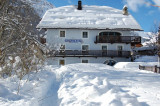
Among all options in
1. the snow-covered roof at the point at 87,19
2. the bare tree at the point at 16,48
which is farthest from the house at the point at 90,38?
the bare tree at the point at 16,48

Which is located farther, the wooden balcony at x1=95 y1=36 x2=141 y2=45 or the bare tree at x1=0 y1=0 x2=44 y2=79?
the wooden balcony at x1=95 y1=36 x2=141 y2=45

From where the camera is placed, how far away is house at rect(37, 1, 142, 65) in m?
23.6

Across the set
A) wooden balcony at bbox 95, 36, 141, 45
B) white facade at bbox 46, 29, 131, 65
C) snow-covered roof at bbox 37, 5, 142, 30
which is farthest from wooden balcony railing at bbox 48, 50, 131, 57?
snow-covered roof at bbox 37, 5, 142, 30

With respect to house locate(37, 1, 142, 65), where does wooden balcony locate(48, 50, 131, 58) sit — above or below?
below

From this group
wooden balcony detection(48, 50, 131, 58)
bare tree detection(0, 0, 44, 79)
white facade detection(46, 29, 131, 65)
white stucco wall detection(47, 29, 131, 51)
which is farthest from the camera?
white stucco wall detection(47, 29, 131, 51)

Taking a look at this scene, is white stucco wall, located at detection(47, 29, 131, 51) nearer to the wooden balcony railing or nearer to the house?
the house

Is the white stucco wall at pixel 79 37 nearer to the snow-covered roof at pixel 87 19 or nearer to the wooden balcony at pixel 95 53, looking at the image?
the wooden balcony at pixel 95 53

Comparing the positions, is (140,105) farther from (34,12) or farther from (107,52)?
(107,52)

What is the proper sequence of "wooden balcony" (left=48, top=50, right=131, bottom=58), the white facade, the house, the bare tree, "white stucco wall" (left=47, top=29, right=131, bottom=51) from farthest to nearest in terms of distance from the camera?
"white stucco wall" (left=47, top=29, right=131, bottom=51) → the white facade → the house → "wooden balcony" (left=48, top=50, right=131, bottom=58) → the bare tree

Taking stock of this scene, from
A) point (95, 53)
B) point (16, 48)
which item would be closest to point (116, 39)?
point (95, 53)

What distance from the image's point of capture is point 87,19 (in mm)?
25094

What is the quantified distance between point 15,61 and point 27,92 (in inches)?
82.3

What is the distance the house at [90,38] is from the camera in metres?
23.6

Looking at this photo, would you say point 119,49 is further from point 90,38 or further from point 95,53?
point 90,38
